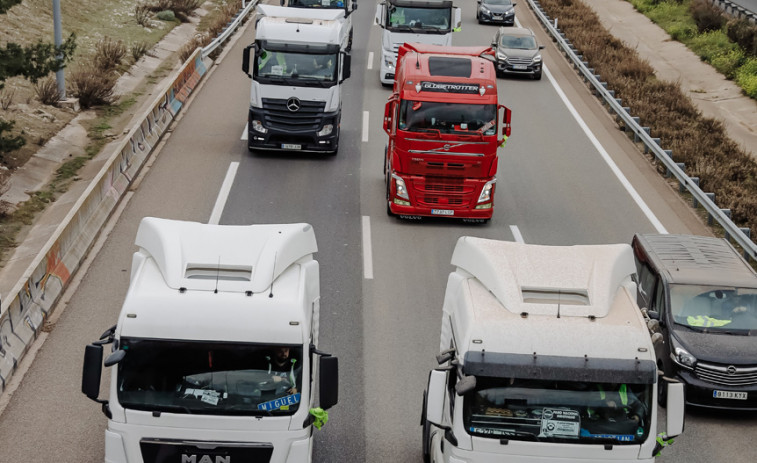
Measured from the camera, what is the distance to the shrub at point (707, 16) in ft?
154

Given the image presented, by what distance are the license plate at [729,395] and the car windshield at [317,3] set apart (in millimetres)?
26612

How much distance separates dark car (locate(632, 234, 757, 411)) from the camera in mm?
14891

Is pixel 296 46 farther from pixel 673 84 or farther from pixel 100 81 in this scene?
pixel 673 84

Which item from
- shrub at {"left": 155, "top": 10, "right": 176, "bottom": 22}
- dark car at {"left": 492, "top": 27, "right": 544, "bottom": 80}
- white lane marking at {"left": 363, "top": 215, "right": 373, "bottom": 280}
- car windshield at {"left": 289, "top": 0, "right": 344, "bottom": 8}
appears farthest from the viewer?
shrub at {"left": 155, "top": 10, "right": 176, "bottom": 22}

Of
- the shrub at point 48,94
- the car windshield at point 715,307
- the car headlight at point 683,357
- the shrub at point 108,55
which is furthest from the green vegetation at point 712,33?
the car headlight at point 683,357

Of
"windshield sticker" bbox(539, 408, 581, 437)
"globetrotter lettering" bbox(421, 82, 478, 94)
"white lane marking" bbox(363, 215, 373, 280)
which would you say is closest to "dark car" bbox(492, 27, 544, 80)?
"white lane marking" bbox(363, 215, 373, 280)

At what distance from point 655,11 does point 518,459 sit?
151ft

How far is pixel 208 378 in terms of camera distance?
1047 centimetres

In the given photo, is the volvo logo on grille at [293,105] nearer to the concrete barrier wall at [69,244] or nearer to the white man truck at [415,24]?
the concrete barrier wall at [69,244]

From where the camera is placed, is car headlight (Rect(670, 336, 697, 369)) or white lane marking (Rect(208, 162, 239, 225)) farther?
white lane marking (Rect(208, 162, 239, 225))

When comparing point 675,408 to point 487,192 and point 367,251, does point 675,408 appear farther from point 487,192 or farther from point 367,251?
point 487,192

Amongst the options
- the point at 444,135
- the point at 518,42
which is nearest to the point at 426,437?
the point at 444,135

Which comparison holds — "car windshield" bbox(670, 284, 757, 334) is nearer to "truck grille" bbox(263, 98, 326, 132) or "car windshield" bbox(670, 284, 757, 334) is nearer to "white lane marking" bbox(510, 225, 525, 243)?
"white lane marking" bbox(510, 225, 525, 243)

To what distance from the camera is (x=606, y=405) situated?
10.1 m
